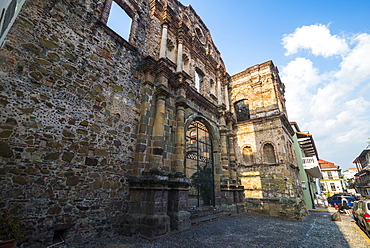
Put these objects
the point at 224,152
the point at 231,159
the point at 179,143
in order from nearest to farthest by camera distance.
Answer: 1. the point at 179,143
2. the point at 224,152
3. the point at 231,159

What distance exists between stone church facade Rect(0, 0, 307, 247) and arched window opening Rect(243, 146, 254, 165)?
291 centimetres

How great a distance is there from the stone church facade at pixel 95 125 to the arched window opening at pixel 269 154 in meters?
2.26

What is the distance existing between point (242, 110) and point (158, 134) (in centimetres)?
912

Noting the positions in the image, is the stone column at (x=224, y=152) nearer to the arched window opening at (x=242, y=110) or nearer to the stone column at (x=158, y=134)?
the arched window opening at (x=242, y=110)

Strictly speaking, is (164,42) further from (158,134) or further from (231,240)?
(231,240)

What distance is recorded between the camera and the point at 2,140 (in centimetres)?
335

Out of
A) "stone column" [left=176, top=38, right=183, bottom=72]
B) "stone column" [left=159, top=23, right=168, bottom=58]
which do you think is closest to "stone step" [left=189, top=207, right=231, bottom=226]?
"stone column" [left=176, top=38, right=183, bottom=72]

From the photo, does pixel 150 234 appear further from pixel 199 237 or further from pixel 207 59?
pixel 207 59

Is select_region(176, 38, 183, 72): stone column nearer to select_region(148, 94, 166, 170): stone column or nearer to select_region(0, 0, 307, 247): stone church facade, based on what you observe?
select_region(0, 0, 307, 247): stone church facade

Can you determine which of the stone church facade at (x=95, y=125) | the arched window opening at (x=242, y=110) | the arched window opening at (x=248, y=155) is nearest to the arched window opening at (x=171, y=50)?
the stone church facade at (x=95, y=125)

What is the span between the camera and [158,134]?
610 centimetres

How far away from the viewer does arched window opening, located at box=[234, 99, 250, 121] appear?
12914mm

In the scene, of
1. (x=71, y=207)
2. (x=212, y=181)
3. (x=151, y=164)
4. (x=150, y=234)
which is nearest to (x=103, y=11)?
(x=151, y=164)

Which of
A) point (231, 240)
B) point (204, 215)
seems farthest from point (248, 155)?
point (231, 240)
